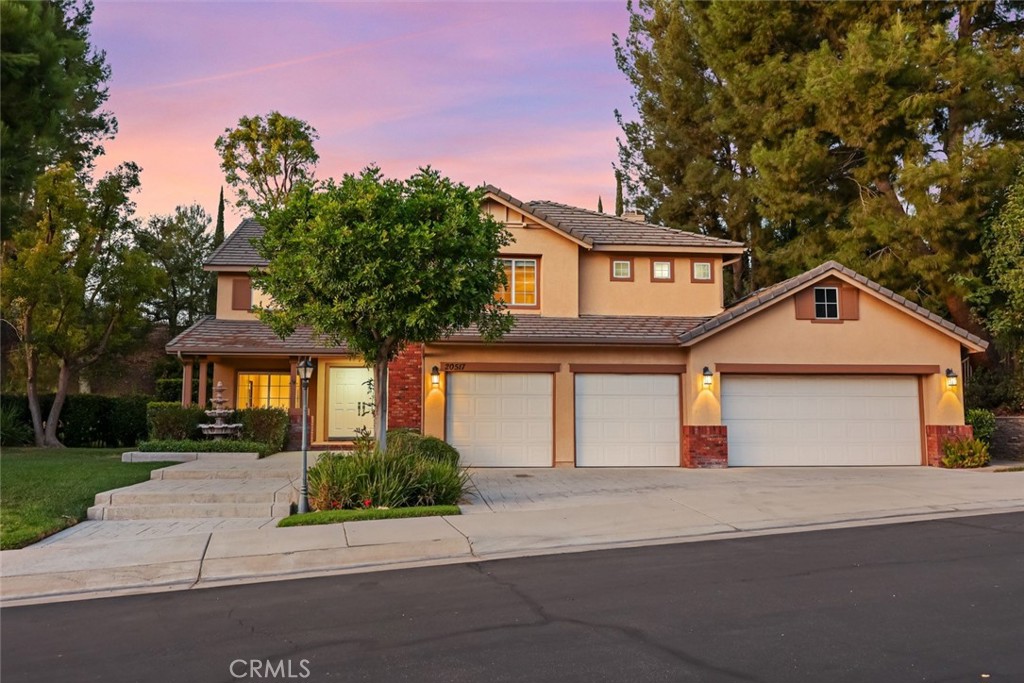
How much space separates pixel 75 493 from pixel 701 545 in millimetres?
9578

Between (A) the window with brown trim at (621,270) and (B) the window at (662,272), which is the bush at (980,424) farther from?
(A) the window with brown trim at (621,270)

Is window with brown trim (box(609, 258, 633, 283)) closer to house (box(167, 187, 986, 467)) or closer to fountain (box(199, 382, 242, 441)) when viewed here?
house (box(167, 187, 986, 467))

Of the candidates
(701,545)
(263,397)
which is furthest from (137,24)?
(701,545)

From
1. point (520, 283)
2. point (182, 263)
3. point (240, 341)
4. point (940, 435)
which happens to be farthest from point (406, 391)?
point (182, 263)

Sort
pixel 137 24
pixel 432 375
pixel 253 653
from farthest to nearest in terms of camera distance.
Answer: pixel 432 375 → pixel 137 24 → pixel 253 653

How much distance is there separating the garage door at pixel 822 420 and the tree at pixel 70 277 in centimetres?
1688

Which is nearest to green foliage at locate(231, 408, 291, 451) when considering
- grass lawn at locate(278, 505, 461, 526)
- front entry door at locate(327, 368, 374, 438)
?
front entry door at locate(327, 368, 374, 438)

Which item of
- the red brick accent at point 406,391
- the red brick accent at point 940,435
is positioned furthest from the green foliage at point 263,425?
the red brick accent at point 940,435

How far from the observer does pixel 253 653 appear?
17.6 ft

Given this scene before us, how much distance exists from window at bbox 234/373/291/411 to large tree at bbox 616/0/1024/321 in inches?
659

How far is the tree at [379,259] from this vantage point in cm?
1105

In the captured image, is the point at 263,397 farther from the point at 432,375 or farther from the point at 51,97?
the point at 51,97

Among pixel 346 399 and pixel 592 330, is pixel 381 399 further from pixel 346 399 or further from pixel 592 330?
pixel 346 399

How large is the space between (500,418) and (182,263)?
22731 millimetres
